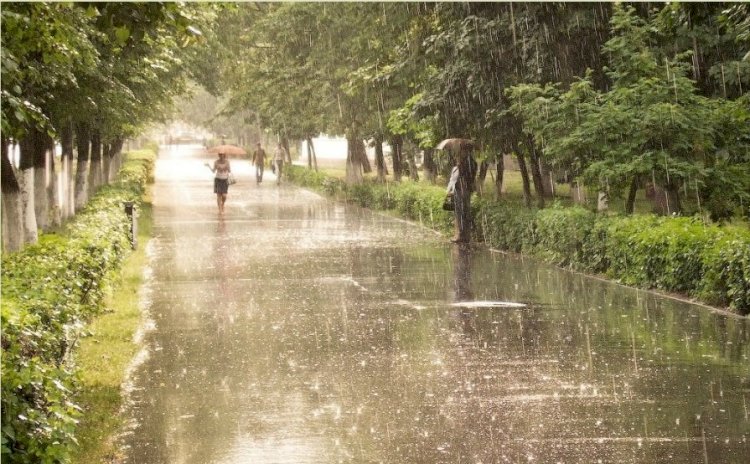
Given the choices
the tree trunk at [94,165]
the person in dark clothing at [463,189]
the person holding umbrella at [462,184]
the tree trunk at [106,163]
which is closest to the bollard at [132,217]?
the person holding umbrella at [462,184]

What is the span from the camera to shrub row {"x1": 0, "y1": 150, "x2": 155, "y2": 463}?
538cm

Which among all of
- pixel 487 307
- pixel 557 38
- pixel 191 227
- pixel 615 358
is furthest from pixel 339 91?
pixel 615 358

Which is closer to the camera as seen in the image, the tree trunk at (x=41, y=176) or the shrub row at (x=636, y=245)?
the shrub row at (x=636, y=245)


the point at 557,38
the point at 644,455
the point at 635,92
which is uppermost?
the point at 557,38

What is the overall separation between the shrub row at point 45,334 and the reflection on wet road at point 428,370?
920mm

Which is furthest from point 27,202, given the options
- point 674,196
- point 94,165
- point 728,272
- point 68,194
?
point 94,165

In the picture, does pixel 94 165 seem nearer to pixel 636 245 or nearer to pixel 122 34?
Result: pixel 636 245

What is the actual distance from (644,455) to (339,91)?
3026cm

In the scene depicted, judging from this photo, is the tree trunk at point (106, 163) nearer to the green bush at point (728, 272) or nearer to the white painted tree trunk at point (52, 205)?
the white painted tree trunk at point (52, 205)

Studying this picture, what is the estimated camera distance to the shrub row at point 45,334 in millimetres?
5379

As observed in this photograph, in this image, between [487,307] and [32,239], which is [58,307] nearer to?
[487,307]

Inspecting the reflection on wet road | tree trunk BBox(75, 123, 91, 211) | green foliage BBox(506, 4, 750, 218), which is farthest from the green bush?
tree trunk BBox(75, 123, 91, 211)

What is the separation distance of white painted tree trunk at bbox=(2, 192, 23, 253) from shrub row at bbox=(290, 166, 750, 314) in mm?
9076

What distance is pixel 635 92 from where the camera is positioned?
16875mm
